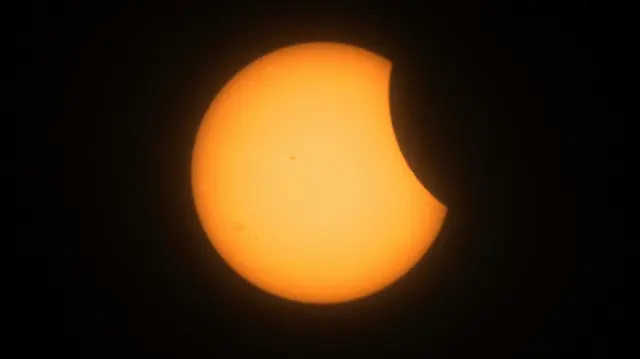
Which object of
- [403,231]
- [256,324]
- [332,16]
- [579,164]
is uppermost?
[332,16]

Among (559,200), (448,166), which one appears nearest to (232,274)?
(448,166)

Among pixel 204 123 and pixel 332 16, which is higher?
pixel 332 16

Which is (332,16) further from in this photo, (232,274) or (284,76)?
(232,274)
